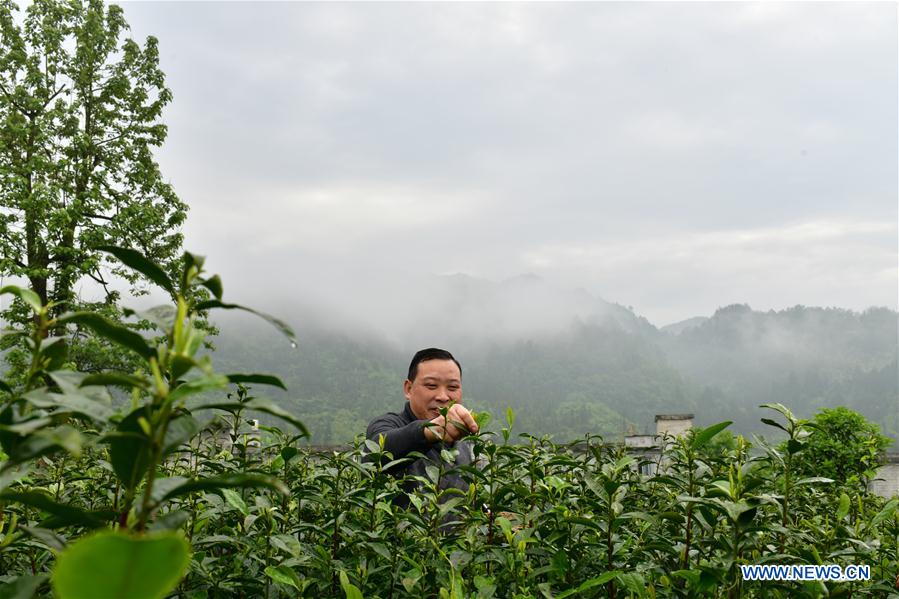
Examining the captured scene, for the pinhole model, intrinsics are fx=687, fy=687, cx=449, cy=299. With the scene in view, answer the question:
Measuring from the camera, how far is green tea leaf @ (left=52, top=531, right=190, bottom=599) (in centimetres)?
66

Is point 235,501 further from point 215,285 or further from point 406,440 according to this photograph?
point 406,440

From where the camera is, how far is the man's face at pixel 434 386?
15.5 feet

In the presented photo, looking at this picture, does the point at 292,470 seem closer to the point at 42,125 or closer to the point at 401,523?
the point at 401,523

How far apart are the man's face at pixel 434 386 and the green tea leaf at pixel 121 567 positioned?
4023 millimetres

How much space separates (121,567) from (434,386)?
410 cm

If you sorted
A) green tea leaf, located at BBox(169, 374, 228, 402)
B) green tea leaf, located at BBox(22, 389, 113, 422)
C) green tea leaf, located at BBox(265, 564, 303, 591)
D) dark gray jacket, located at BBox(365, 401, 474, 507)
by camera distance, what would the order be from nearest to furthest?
1. green tea leaf, located at BBox(169, 374, 228, 402)
2. green tea leaf, located at BBox(22, 389, 113, 422)
3. green tea leaf, located at BBox(265, 564, 303, 591)
4. dark gray jacket, located at BBox(365, 401, 474, 507)

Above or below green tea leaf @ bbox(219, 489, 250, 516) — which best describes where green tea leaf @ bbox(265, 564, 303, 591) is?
below

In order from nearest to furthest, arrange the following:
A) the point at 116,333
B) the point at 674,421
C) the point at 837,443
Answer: the point at 116,333, the point at 837,443, the point at 674,421

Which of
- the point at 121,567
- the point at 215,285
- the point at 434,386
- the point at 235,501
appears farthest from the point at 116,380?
the point at 434,386

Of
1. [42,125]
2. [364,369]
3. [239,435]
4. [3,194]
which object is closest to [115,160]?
[42,125]

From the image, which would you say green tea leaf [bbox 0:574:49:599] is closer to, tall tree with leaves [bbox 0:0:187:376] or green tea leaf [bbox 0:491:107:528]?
green tea leaf [bbox 0:491:107:528]

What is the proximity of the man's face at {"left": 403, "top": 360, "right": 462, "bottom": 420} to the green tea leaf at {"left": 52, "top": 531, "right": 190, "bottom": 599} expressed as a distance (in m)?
4.02

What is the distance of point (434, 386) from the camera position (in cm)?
476

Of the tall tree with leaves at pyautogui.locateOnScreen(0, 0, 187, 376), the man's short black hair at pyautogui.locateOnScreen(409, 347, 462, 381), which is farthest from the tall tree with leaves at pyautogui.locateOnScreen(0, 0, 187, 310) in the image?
the man's short black hair at pyautogui.locateOnScreen(409, 347, 462, 381)
